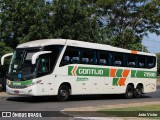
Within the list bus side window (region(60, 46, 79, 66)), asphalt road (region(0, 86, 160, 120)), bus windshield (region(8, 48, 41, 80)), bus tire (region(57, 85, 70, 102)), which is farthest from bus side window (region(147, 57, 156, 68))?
bus windshield (region(8, 48, 41, 80))

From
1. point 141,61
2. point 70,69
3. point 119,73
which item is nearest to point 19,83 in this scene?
point 70,69

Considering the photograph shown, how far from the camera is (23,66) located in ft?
67.7

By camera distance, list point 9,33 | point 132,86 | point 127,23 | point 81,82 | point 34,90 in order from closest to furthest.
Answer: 1. point 34,90
2. point 81,82
3. point 132,86
4. point 9,33
5. point 127,23

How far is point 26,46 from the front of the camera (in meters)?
21.4

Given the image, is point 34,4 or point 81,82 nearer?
point 81,82

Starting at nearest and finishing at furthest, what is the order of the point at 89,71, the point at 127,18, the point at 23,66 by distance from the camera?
the point at 23,66
the point at 89,71
the point at 127,18

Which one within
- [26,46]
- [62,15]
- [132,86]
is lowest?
[132,86]

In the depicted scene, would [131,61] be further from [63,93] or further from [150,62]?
[63,93]

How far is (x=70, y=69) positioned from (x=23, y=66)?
8.77 ft

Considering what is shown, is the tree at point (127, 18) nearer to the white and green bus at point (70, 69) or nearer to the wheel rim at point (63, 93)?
the white and green bus at point (70, 69)

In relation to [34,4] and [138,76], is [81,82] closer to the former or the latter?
[138,76]

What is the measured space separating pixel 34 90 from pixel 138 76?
973 centimetres

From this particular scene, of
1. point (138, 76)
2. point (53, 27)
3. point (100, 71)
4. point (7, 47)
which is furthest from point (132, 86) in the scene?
point (7, 47)

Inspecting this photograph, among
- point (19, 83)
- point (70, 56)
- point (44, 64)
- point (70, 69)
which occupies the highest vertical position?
point (70, 56)
